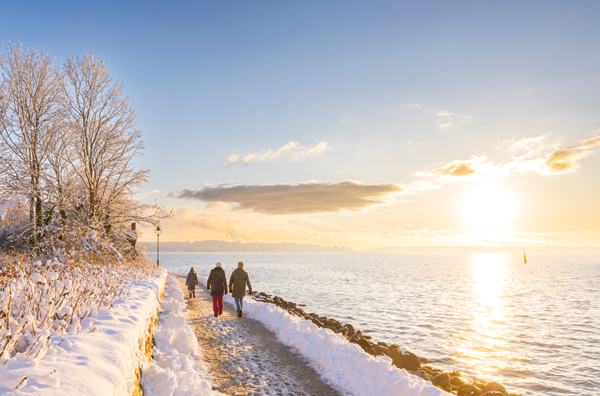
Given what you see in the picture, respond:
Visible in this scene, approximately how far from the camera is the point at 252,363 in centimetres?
805

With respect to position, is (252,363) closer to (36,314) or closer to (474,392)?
(36,314)

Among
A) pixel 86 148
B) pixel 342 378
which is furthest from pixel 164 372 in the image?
pixel 86 148

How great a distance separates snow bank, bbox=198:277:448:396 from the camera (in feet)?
20.5

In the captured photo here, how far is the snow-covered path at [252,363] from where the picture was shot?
662 centimetres

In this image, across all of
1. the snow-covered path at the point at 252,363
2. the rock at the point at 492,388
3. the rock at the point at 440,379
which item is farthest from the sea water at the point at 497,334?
the snow-covered path at the point at 252,363

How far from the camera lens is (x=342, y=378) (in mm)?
7023

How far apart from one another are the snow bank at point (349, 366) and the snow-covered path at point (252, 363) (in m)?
0.29

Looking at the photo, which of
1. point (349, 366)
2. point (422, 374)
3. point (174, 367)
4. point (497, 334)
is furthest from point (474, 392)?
point (497, 334)

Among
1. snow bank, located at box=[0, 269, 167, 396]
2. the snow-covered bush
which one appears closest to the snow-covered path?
snow bank, located at box=[0, 269, 167, 396]

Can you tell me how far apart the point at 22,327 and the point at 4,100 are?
1972 centimetres

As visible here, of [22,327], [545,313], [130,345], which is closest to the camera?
[22,327]

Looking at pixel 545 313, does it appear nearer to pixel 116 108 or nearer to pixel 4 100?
pixel 116 108

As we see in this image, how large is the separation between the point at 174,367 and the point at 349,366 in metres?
3.67

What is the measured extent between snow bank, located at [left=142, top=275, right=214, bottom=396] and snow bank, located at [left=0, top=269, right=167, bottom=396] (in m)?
0.45
